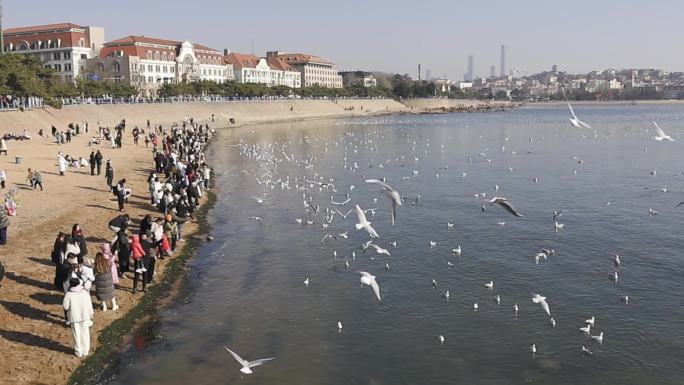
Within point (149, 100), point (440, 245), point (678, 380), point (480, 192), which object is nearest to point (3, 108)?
point (149, 100)

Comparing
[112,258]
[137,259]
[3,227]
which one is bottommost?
[137,259]

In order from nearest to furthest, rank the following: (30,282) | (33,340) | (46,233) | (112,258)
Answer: (33,340) → (112,258) → (30,282) → (46,233)

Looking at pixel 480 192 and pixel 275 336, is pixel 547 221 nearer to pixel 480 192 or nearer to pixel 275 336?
pixel 480 192

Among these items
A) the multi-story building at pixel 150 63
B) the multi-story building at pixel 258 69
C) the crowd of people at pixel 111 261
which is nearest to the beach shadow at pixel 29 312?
the crowd of people at pixel 111 261

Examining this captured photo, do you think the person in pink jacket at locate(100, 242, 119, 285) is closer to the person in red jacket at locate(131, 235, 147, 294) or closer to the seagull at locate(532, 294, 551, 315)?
the person in red jacket at locate(131, 235, 147, 294)

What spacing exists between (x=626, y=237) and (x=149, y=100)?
85.7 meters

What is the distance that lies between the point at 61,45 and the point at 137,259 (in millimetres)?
115402

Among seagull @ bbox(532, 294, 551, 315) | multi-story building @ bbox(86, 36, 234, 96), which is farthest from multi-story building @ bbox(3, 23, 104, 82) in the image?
seagull @ bbox(532, 294, 551, 315)

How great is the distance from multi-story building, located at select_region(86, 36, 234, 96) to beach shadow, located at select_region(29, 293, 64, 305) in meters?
99.0

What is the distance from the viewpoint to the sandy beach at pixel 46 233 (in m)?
12.1

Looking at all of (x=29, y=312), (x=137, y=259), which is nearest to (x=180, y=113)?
(x=137, y=259)

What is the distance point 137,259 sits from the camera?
15836 mm

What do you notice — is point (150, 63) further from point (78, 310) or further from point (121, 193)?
point (78, 310)

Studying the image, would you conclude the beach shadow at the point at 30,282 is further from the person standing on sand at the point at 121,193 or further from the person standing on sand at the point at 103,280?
the person standing on sand at the point at 121,193
